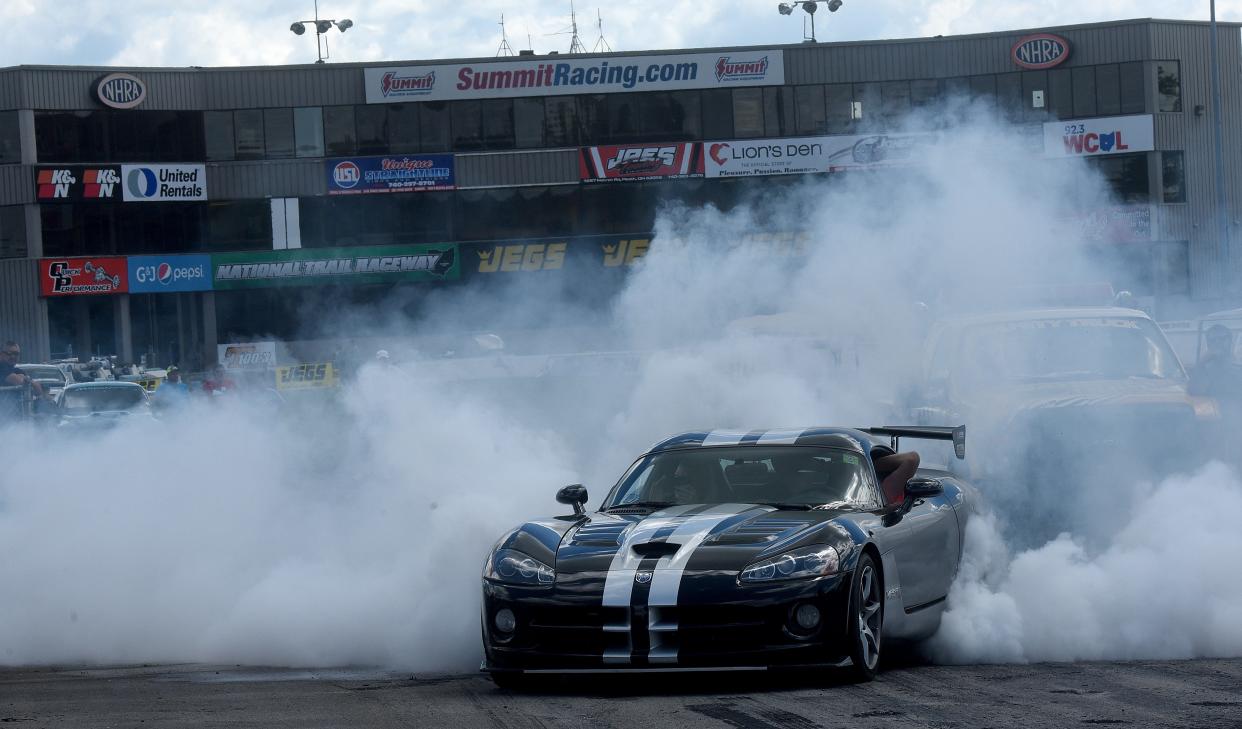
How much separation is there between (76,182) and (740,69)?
733 inches

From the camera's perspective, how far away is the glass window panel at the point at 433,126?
A: 4209 centimetres

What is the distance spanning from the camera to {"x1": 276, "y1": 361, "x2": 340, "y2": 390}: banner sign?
25.1 meters

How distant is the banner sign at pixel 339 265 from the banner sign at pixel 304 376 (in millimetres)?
14147

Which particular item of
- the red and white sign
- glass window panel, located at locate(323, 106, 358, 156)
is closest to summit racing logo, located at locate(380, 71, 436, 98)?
glass window panel, located at locate(323, 106, 358, 156)

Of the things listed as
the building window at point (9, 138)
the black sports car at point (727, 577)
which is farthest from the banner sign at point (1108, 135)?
the black sports car at point (727, 577)

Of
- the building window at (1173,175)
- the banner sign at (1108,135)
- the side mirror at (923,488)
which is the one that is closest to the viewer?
the side mirror at (923,488)

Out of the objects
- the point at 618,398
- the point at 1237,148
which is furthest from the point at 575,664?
the point at 1237,148

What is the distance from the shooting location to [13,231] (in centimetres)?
4156

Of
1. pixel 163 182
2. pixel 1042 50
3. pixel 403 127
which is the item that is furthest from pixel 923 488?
pixel 163 182

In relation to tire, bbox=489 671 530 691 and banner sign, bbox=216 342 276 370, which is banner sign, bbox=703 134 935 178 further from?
tire, bbox=489 671 530 691

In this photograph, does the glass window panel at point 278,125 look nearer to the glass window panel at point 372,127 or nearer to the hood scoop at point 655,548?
the glass window panel at point 372,127

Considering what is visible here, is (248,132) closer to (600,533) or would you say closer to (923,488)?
(600,533)

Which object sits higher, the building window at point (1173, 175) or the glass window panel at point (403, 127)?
the glass window panel at point (403, 127)

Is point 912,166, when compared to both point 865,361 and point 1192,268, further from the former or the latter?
point 1192,268
